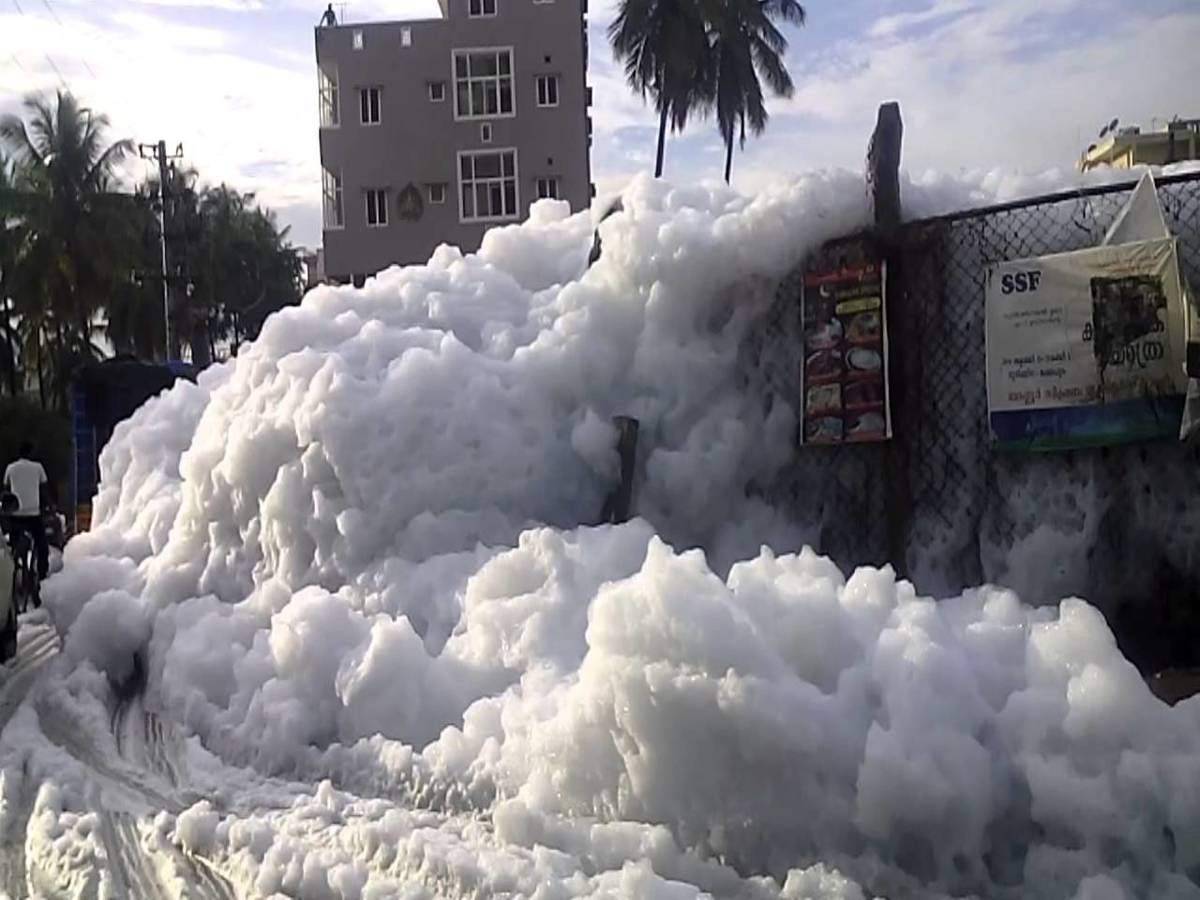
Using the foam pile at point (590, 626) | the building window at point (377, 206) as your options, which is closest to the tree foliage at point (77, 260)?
the building window at point (377, 206)

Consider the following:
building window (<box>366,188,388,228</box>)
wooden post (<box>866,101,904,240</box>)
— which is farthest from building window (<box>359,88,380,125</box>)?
wooden post (<box>866,101,904,240</box>)

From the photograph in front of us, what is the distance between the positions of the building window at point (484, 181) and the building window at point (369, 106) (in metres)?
2.77

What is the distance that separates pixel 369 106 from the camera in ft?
121

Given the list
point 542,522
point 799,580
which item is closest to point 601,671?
point 799,580

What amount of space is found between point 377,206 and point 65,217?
29.4 feet

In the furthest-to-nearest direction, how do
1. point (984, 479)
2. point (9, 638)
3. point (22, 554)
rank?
Result: point (22, 554), point (9, 638), point (984, 479)

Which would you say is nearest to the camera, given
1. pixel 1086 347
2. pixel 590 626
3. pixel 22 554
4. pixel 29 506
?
pixel 590 626

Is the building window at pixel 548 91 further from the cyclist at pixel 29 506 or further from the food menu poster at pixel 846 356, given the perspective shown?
the food menu poster at pixel 846 356

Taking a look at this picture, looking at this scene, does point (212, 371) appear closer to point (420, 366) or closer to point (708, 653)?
point (420, 366)

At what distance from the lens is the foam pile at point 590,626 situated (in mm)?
3941

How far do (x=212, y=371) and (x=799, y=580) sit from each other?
7595 mm

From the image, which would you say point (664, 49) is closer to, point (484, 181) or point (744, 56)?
point (744, 56)

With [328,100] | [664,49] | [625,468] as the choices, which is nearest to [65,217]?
[328,100]

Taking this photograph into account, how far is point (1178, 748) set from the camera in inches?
153
